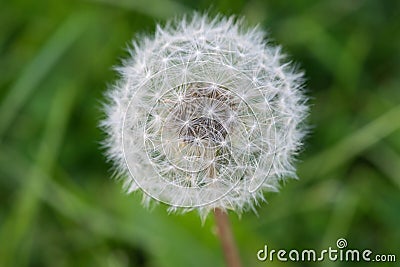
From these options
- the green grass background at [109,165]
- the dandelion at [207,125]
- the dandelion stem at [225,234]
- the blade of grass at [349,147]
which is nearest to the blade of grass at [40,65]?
the green grass background at [109,165]

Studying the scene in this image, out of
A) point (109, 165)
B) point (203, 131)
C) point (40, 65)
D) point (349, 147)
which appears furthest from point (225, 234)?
point (40, 65)

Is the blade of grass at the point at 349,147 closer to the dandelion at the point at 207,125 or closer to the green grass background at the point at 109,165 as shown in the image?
the green grass background at the point at 109,165

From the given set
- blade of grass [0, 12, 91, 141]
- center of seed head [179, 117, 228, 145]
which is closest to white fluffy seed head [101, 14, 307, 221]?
center of seed head [179, 117, 228, 145]

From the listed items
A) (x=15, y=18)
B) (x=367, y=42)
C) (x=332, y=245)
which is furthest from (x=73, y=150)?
(x=367, y=42)

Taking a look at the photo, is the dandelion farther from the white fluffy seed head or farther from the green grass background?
the green grass background

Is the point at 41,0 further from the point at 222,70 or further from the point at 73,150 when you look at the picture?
the point at 222,70

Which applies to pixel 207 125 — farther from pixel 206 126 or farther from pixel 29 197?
pixel 29 197
